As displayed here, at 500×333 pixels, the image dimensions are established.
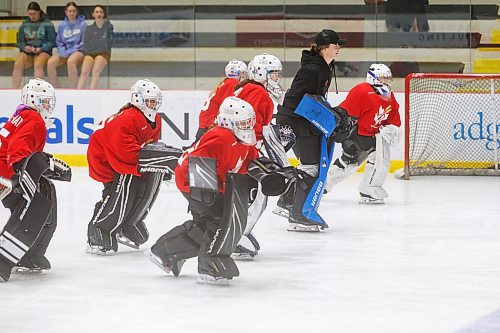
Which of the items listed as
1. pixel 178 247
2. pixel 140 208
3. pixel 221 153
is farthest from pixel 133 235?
pixel 221 153

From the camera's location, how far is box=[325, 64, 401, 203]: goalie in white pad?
27.6 feet

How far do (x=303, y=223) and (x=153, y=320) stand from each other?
8.71 ft

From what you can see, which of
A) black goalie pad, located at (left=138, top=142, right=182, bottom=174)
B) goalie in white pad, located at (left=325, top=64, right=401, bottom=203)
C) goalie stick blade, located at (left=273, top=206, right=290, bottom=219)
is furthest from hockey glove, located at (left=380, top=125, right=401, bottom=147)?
black goalie pad, located at (left=138, top=142, right=182, bottom=174)

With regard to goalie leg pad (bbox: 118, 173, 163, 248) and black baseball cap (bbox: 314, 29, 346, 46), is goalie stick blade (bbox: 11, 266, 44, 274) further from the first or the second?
black baseball cap (bbox: 314, 29, 346, 46)

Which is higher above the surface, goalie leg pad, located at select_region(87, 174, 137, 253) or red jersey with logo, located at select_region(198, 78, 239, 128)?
red jersey with logo, located at select_region(198, 78, 239, 128)

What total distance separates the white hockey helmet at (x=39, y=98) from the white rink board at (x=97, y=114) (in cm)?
557

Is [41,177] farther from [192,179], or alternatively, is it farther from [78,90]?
[78,90]

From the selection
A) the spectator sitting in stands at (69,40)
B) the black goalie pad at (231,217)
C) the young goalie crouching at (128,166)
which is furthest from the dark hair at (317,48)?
the spectator sitting in stands at (69,40)

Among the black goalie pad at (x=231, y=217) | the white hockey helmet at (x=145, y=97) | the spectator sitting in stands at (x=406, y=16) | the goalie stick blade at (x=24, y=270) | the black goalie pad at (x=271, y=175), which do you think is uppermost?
the spectator sitting in stands at (x=406, y=16)

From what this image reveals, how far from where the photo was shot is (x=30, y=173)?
5219mm

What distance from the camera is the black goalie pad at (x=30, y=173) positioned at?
205 inches

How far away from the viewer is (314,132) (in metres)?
7.07

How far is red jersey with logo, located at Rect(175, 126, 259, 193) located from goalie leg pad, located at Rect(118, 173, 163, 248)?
104 cm

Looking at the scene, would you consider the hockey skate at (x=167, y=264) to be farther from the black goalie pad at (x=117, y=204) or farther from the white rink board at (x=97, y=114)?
the white rink board at (x=97, y=114)
